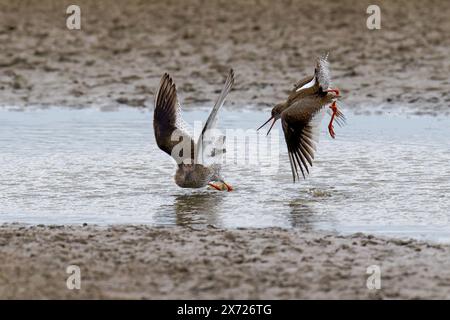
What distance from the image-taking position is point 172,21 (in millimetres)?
17219

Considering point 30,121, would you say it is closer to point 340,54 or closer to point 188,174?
point 188,174

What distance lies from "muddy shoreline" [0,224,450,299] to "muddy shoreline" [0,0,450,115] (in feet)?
17.2

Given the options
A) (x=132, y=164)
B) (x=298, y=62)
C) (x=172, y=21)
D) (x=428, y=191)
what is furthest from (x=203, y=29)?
(x=428, y=191)

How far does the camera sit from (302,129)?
9.34 m

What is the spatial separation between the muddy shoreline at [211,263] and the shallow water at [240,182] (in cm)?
42

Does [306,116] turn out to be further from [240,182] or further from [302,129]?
[240,182]

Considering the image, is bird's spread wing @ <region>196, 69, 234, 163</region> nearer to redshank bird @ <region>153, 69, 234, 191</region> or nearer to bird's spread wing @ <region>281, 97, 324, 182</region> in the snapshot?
redshank bird @ <region>153, 69, 234, 191</region>

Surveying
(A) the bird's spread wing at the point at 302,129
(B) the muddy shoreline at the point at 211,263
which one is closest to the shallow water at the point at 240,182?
(A) the bird's spread wing at the point at 302,129

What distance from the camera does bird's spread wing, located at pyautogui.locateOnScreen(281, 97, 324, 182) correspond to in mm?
9281

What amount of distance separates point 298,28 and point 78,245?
9.69 m

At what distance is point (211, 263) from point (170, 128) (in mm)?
2597

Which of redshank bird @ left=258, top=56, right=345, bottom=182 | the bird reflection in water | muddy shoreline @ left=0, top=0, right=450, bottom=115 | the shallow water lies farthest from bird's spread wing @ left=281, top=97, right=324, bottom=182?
muddy shoreline @ left=0, top=0, right=450, bottom=115

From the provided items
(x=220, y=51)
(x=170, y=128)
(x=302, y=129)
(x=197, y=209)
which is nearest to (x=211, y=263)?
(x=197, y=209)

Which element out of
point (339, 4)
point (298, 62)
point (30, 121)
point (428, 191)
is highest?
point (339, 4)
